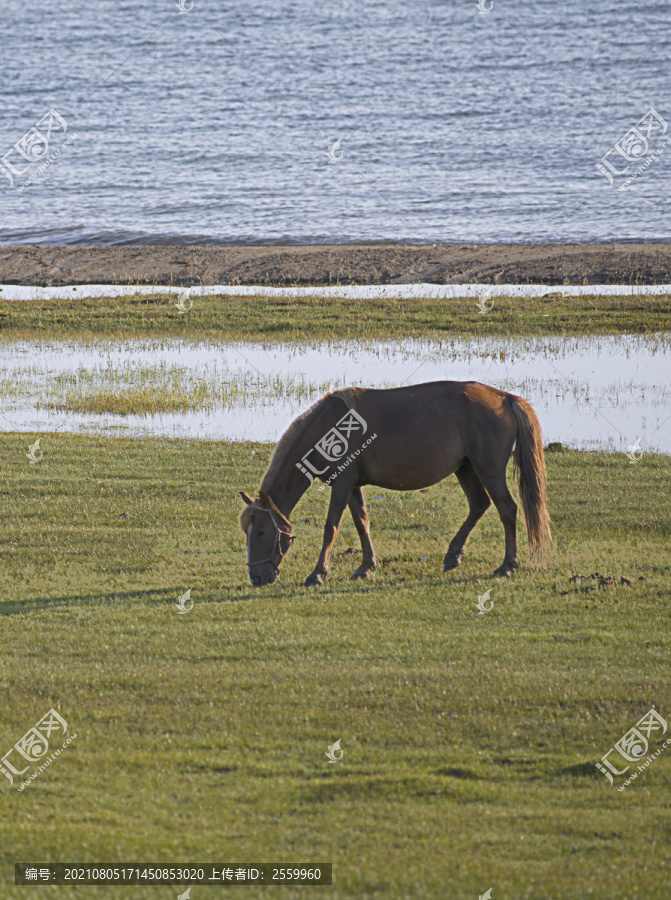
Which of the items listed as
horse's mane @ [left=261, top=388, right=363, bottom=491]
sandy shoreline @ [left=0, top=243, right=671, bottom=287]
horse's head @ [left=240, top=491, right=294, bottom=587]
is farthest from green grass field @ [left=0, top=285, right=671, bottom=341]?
horse's head @ [left=240, top=491, right=294, bottom=587]

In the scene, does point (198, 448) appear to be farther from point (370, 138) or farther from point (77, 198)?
point (370, 138)

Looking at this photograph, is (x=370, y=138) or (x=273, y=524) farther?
(x=370, y=138)

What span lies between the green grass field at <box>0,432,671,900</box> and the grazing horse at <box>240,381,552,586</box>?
1.51 feet

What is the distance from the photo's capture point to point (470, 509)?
1195 centimetres

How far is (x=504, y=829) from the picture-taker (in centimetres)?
575

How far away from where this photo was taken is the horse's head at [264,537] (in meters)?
10.8

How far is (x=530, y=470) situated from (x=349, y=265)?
104 feet

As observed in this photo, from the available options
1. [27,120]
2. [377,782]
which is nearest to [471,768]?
[377,782]

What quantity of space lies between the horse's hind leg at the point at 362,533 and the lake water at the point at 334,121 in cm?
3208

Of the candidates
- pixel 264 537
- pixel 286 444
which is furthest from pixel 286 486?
pixel 264 537

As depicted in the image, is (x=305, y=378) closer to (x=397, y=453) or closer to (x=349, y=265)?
(x=397, y=453)

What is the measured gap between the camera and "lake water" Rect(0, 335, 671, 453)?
21078 mm

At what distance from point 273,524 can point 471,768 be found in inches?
185

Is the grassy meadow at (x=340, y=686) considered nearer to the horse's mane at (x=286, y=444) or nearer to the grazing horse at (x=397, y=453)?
the grazing horse at (x=397, y=453)
